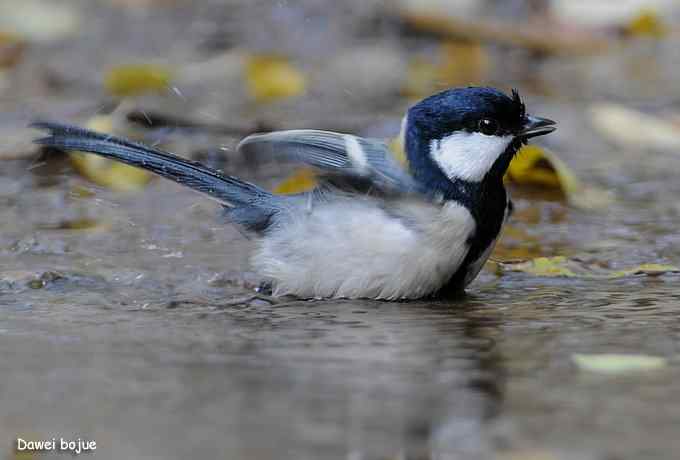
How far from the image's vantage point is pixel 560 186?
454 cm

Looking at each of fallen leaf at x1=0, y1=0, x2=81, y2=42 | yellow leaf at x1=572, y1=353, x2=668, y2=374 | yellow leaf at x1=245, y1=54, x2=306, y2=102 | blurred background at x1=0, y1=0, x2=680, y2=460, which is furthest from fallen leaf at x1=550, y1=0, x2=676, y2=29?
yellow leaf at x1=572, y1=353, x2=668, y2=374

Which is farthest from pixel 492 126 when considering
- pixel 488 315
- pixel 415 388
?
pixel 415 388

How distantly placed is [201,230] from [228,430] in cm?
209

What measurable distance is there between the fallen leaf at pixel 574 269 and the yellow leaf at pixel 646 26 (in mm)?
4051

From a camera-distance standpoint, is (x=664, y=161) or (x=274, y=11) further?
(x=274, y=11)

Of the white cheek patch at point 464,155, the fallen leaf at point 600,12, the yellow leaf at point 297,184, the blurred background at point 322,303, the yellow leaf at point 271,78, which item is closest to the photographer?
the blurred background at point 322,303

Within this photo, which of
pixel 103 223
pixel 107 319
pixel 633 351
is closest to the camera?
pixel 633 351

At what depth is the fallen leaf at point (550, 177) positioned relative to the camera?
4477 mm

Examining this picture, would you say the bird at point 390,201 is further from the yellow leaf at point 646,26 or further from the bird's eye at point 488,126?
the yellow leaf at point 646,26

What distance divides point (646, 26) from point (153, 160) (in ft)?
14.9

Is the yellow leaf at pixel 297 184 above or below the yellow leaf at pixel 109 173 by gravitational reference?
below

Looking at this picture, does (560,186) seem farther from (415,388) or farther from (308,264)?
(415,388)

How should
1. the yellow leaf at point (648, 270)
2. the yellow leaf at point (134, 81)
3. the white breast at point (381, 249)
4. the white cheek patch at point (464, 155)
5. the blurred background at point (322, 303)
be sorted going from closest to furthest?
the blurred background at point (322, 303)
the white breast at point (381, 249)
the white cheek patch at point (464, 155)
the yellow leaf at point (648, 270)
the yellow leaf at point (134, 81)

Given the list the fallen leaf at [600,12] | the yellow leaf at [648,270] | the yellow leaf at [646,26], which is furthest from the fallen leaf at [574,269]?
the yellow leaf at [646,26]
